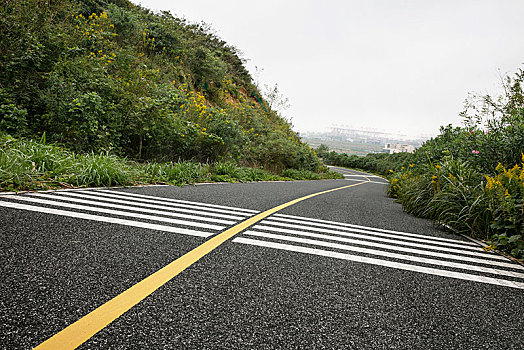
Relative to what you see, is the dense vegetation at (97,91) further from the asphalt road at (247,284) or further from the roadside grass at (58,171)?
the asphalt road at (247,284)

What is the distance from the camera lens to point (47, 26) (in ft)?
22.0

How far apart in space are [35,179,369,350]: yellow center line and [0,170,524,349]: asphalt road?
4 centimetres

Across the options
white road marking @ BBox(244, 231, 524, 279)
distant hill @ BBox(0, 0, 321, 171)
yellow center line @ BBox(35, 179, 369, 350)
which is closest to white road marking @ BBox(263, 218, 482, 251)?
white road marking @ BBox(244, 231, 524, 279)

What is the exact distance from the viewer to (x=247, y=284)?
1.96 m

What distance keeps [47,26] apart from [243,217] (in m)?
6.84

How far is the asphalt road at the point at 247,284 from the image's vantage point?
1.42 m

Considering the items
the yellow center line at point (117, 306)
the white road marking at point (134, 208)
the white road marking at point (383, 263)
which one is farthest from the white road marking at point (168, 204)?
the yellow center line at point (117, 306)

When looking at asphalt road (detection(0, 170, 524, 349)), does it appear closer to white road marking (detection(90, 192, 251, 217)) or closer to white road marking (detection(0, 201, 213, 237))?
white road marking (detection(0, 201, 213, 237))

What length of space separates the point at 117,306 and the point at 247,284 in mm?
797

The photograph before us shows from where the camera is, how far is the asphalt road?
4.65 ft

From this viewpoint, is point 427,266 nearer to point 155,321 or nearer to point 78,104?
point 155,321

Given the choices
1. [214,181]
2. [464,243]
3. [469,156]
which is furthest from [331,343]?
[214,181]

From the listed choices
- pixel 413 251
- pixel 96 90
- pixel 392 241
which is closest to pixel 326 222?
pixel 392 241

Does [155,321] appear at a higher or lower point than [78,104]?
lower
